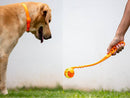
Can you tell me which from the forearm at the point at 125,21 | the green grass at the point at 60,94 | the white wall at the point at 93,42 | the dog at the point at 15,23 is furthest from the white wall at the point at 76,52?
the forearm at the point at 125,21

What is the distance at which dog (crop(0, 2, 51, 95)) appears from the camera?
384 cm

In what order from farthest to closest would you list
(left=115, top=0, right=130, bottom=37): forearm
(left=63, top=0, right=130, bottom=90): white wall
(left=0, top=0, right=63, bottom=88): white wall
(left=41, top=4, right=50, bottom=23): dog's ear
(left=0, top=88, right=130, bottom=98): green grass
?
(left=0, top=0, right=63, bottom=88): white wall
(left=63, top=0, right=130, bottom=90): white wall
(left=41, top=4, right=50, bottom=23): dog's ear
(left=0, top=88, right=130, bottom=98): green grass
(left=115, top=0, right=130, bottom=37): forearm

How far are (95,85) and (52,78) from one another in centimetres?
117

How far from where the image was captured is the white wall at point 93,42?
253 inches

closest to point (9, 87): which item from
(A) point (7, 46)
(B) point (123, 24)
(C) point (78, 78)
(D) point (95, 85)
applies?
(C) point (78, 78)

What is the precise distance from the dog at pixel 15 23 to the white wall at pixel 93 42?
2432 millimetres

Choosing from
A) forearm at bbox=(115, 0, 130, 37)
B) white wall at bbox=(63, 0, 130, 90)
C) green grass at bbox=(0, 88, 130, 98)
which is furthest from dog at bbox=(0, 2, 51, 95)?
white wall at bbox=(63, 0, 130, 90)

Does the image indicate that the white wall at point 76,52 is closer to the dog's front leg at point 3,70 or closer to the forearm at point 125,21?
the dog's front leg at point 3,70

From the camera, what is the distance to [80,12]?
6746mm

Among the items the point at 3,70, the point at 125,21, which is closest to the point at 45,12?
the point at 3,70

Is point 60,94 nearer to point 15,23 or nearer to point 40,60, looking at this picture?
point 15,23

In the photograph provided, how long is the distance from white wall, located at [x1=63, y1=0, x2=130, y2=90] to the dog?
2432mm

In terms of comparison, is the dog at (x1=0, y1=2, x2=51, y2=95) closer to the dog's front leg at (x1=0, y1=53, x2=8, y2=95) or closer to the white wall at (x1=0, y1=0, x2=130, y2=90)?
the dog's front leg at (x1=0, y1=53, x2=8, y2=95)

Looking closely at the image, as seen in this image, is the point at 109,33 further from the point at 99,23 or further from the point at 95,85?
the point at 95,85
